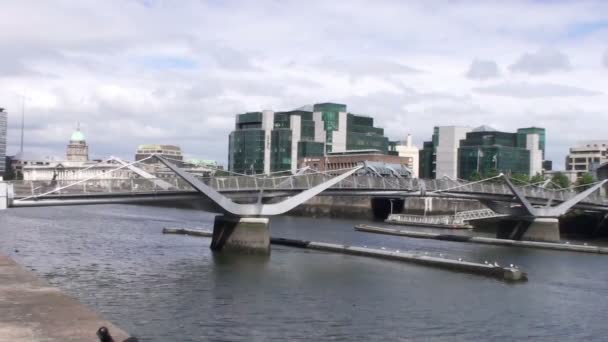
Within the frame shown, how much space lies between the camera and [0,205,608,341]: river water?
2750 cm

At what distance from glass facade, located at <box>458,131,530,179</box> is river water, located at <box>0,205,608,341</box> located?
121m

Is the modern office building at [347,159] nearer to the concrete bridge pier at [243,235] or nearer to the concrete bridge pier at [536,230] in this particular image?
the concrete bridge pier at [536,230]

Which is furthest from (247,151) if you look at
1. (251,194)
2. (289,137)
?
(251,194)

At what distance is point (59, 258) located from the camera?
147 ft

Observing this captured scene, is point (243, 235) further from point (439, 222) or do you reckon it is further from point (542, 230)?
point (439, 222)

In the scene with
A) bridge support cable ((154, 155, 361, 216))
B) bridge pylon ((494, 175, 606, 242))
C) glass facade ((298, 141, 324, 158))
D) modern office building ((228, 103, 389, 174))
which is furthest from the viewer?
glass facade ((298, 141, 324, 158))

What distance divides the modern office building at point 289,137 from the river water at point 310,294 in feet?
419

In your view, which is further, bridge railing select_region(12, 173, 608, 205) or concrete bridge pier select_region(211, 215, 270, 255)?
concrete bridge pier select_region(211, 215, 270, 255)

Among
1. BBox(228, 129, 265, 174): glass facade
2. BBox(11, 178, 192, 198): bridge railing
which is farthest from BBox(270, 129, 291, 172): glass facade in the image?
BBox(11, 178, 192, 198): bridge railing

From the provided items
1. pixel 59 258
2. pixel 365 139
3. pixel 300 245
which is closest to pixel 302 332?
pixel 59 258

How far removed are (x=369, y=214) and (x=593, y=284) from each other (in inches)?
3085

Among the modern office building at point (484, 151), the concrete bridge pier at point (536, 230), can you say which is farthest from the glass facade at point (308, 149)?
the concrete bridge pier at point (536, 230)

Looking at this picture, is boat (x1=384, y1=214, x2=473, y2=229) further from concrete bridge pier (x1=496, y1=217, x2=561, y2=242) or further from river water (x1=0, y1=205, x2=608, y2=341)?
river water (x1=0, y1=205, x2=608, y2=341)

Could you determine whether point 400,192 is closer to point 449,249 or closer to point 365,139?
point 449,249
